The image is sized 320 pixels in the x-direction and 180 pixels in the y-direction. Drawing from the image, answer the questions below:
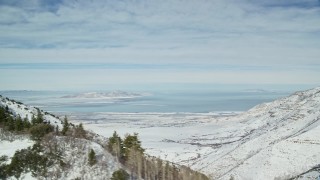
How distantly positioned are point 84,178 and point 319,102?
170064mm

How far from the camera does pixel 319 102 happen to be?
197250 mm

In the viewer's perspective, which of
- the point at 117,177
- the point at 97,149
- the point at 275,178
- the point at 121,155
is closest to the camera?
the point at 117,177

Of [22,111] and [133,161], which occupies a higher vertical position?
[22,111]

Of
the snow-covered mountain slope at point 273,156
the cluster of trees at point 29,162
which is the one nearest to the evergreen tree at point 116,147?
the cluster of trees at point 29,162

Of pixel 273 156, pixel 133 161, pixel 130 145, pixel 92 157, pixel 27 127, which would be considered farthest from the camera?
pixel 273 156

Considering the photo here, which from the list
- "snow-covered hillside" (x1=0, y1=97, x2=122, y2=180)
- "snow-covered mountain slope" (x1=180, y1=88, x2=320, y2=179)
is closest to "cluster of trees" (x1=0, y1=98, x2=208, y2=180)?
"snow-covered hillside" (x1=0, y1=97, x2=122, y2=180)

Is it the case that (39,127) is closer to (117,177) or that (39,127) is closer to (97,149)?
(97,149)

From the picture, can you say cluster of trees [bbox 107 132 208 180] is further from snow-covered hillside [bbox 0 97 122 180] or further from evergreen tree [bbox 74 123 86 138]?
evergreen tree [bbox 74 123 86 138]

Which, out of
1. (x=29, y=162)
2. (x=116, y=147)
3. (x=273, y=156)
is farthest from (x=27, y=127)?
(x=273, y=156)

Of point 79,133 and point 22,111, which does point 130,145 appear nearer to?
point 79,133

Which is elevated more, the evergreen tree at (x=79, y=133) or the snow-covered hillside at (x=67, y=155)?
the evergreen tree at (x=79, y=133)

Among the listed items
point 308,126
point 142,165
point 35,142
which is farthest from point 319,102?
point 35,142

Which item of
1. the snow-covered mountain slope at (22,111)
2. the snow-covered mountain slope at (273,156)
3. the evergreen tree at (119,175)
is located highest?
the snow-covered mountain slope at (22,111)

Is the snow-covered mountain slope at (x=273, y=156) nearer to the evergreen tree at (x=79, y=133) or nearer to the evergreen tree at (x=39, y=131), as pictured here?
the evergreen tree at (x=79, y=133)
